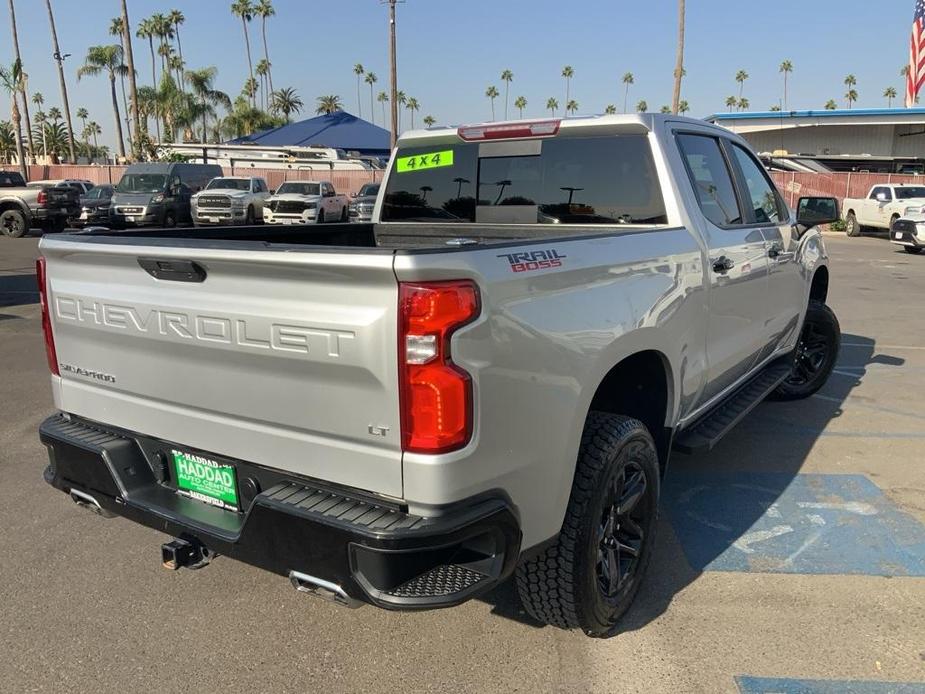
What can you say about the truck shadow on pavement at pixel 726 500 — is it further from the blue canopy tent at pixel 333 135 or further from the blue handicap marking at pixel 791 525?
the blue canopy tent at pixel 333 135

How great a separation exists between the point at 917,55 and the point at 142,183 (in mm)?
41836

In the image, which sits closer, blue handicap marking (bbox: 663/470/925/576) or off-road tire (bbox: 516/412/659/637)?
off-road tire (bbox: 516/412/659/637)

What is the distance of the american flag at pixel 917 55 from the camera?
40281 mm

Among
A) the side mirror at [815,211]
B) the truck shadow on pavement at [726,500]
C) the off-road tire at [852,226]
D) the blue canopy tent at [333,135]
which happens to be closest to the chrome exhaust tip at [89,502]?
the truck shadow on pavement at [726,500]

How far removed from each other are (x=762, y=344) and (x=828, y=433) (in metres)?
1.28

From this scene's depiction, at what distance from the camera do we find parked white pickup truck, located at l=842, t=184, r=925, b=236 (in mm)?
23469

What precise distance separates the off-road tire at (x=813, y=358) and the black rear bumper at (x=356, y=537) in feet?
15.2

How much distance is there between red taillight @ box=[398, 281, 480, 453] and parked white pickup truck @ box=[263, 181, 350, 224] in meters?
22.1

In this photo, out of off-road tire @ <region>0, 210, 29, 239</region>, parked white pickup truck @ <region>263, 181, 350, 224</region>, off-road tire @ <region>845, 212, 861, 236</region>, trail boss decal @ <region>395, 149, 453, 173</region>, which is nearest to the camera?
trail boss decal @ <region>395, 149, 453, 173</region>

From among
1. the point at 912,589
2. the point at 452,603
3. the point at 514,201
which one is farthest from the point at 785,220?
the point at 452,603

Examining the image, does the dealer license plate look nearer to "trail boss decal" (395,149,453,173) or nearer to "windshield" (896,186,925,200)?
"trail boss decal" (395,149,453,173)

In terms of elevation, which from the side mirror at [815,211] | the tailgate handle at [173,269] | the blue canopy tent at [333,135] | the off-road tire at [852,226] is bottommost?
the off-road tire at [852,226]

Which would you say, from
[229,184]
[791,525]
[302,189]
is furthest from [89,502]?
[302,189]

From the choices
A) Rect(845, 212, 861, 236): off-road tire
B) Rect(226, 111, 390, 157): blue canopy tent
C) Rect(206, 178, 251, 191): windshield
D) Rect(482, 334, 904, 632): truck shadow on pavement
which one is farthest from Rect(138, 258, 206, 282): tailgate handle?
Rect(226, 111, 390, 157): blue canopy tent
